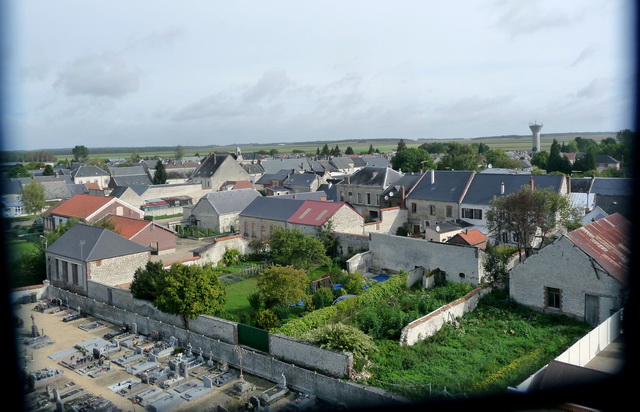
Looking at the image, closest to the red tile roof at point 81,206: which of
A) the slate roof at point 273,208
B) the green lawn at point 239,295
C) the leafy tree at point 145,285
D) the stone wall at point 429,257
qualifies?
the slate roof at point 273,208

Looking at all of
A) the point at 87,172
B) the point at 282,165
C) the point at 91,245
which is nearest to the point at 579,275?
the point at 91,245

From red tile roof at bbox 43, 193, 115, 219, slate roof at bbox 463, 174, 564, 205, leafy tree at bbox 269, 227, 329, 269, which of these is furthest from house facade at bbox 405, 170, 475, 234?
red tile roof at bbox 43, 193, 115, 219

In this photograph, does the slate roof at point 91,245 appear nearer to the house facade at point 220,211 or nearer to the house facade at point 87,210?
the house facade at point 87,210

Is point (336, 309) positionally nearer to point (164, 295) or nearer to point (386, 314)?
point (386, 314)

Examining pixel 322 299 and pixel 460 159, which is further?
pixel 460 159

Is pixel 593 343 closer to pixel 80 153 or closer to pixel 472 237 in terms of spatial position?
pixel 472 237

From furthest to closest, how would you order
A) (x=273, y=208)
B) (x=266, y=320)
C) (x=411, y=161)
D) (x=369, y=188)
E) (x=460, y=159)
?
(x=411, y=161), (x=460, y=159), (x=369, y=188), (x=273, y=208), (x=266, y=320)

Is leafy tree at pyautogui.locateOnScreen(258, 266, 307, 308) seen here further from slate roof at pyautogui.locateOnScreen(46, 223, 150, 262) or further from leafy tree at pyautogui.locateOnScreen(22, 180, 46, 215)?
leafy tree at pyautogui.locateOnScreen(22, 180, 46, 215)
